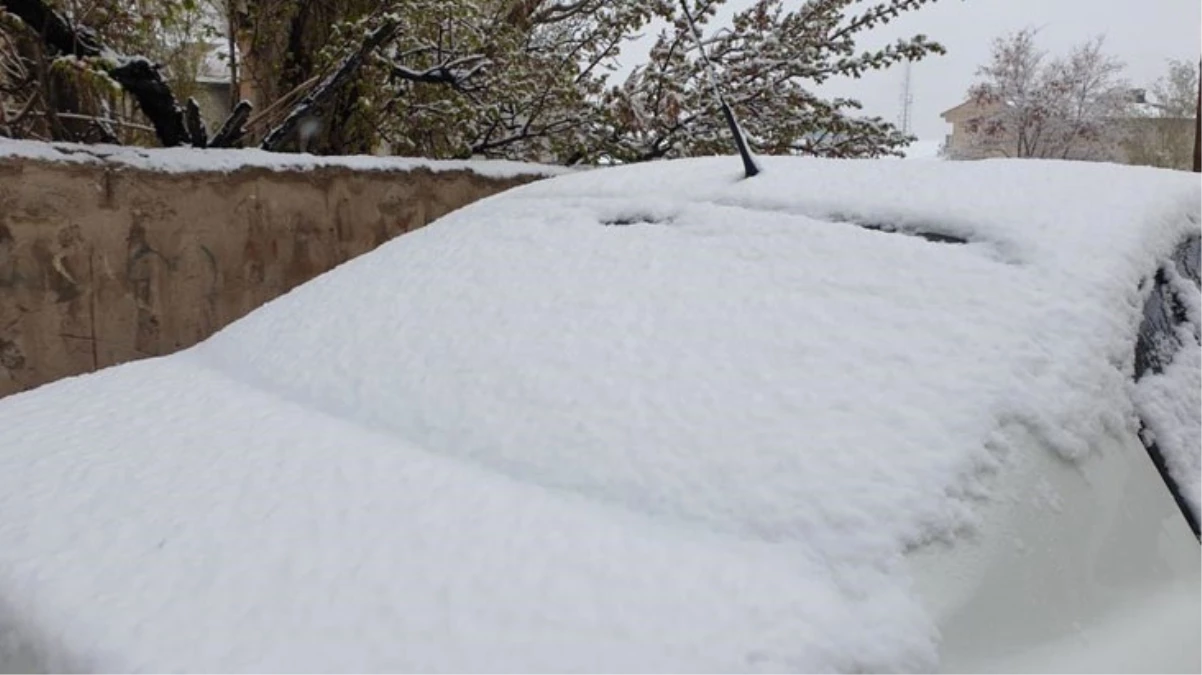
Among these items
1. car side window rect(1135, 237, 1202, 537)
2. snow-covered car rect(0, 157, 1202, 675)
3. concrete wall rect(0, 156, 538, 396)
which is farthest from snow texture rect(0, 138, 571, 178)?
car side window rect(1135, 237, 1202, 537)

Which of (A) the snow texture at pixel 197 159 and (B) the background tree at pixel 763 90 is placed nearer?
(A) the snow texture at pixel 197 159

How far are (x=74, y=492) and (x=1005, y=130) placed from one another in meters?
23.0

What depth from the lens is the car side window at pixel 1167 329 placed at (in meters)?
1.52

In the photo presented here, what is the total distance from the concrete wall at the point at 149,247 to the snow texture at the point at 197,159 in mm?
26


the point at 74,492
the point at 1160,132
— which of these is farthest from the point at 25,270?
the point at 1160,132

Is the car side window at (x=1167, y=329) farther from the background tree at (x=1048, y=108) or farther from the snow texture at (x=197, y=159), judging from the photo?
the background tree at (x=1048, y=108)

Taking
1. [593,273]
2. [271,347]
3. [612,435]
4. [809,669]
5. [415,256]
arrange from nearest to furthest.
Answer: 1. [809,669]
2. [612,435]
3. [593,273]
4. [271,347]
5. [415,256]

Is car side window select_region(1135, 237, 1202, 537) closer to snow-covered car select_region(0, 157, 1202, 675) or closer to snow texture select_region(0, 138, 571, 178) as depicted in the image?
snow-covered car select_region(0, 157, 1202, 675)

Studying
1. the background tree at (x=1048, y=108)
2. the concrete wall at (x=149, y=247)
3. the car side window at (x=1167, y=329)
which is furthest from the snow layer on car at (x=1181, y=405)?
the background tree at (x=1048, y=108)

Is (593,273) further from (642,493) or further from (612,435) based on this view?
(642,493)

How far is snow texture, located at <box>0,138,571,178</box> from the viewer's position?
341 centimetres

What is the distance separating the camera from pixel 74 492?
142 cm

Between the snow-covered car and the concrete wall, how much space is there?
5.29 ft

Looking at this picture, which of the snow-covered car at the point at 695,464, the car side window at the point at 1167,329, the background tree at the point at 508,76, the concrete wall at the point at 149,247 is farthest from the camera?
the background tree at the point at 508,76
